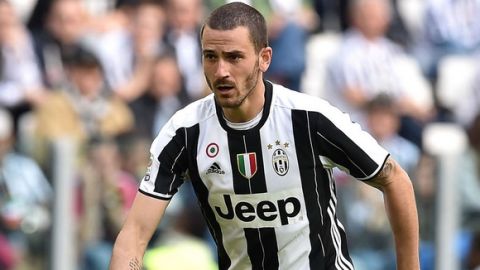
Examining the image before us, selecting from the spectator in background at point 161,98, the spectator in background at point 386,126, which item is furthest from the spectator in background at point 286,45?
the spectator in background at point 386,126

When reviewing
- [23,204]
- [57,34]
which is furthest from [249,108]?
[57,34]

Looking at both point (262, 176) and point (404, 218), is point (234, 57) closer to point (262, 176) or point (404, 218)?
Result: point (262, 176)

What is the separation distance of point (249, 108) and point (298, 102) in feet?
0.74

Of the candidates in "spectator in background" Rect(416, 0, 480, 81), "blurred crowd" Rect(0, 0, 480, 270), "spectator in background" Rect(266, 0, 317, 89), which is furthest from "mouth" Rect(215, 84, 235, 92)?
"spectator in background" Rect(416, 0, 480, 81)

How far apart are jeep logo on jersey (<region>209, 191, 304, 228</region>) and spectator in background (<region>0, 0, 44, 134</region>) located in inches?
191

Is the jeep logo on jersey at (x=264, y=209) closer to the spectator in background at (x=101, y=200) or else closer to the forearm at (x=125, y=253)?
the forearm at (x=125, y=253)

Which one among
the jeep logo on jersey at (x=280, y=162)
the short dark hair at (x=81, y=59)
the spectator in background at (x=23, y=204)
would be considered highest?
the jeep logo on jersey at (x=280, y=162)

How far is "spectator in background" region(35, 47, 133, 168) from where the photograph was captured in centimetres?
1018

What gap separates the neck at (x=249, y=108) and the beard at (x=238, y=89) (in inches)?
2.7

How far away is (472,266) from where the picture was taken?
10281 millimetres

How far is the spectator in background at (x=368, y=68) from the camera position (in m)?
11.8

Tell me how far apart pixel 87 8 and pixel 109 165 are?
104 inches

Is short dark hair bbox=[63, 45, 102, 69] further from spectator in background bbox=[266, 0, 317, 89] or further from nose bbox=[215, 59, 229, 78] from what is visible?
nose bbox=[215, 59, 229, 78]

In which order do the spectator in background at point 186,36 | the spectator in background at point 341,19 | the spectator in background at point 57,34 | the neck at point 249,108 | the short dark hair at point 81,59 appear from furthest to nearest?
the spectator in background at point 341,19
the spectator in background at point 186,36
the spectator in background at point 57,34
the short dark hair at point 81,59
the neck at point 249,108
